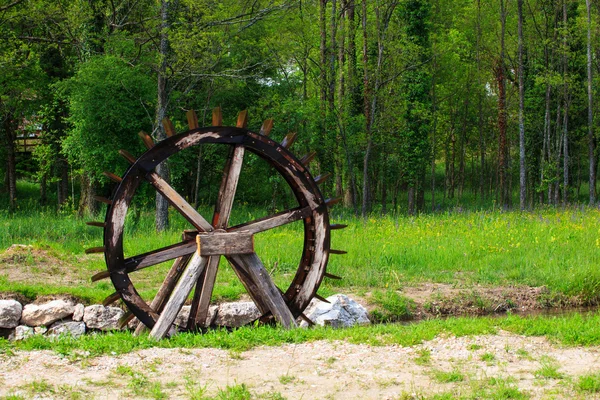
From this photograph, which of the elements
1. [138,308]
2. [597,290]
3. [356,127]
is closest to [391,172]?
[356,127]

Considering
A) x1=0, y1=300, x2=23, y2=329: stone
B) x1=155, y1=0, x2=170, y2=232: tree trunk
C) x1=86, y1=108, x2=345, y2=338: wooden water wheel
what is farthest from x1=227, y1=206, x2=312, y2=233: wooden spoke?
x1=155, y1=0, x2=170, y2=232: tree trunk

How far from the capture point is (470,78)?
32.5m

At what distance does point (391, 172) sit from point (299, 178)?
757 inches

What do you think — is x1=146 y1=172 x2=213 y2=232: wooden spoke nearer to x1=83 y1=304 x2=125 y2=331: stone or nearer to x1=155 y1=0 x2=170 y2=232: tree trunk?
x1=83 y1=304 x2=125 y2=331: stone

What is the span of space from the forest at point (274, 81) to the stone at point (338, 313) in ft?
27.2

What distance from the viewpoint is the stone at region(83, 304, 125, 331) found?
1125cm

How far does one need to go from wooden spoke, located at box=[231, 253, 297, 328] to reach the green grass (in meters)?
0.51

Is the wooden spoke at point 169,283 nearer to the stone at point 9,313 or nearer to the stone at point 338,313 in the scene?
the stone at point 338,313

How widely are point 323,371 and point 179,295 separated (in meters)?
2.66

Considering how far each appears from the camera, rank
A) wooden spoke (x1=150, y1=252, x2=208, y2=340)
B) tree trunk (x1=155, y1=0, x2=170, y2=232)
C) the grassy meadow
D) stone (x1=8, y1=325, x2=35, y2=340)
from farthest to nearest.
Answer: tree trunk (x1=155, y1=0, x2=170, y2=232) → the grassy meadow → stone (x1=8, y1=325, x2=35, y2=340) → wooden spoke (x1=150, y1=252, x2=208, y2=340)

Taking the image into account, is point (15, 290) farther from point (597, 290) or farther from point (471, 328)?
point (597, 290)

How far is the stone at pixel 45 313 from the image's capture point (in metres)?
11.2

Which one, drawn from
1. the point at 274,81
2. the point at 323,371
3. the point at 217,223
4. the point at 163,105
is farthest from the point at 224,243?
the point at 274,81

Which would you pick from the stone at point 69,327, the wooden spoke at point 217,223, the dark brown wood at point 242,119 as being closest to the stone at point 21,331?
the stone at point 69,327
